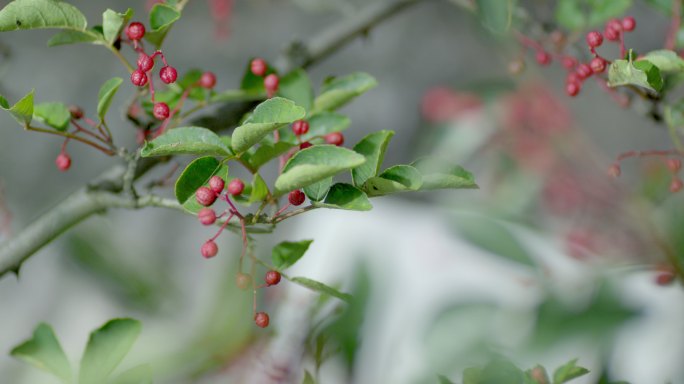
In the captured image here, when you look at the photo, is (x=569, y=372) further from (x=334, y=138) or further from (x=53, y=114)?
(x=53, y=114)

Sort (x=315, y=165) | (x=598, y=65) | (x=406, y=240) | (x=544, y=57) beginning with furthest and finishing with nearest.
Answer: (x=406, y=240), (x=544, y=57), (x=598, y=65), (x=315, y=165)

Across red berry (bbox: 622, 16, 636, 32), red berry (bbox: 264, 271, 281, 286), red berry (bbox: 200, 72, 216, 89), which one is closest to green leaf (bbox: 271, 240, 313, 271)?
red berry (bbox: 264, 271, 281, 286)

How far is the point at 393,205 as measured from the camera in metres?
1.27

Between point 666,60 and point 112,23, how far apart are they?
26cm

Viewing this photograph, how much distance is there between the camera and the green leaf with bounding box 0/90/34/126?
369 mm

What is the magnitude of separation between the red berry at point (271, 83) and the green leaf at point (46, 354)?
0.58 ft

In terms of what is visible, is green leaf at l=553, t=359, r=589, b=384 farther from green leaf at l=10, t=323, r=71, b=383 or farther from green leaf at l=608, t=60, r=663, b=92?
green leaf at l=10, t=323, r=71, b=383

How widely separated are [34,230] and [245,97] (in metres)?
0.14

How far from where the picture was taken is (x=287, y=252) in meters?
0.42

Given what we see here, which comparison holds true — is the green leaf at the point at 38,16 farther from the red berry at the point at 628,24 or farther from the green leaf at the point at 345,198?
the red berry at the point at 628,24

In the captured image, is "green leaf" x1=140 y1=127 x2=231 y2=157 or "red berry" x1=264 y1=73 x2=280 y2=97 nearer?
"green leaf" x1=140 y1=127 x2=231 y2=157

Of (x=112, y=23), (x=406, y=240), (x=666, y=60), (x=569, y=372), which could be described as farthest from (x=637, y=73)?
(x=406, y=240)

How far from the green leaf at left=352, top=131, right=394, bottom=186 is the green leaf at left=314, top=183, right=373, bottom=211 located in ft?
0.03

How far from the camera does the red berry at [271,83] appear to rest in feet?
1.56
